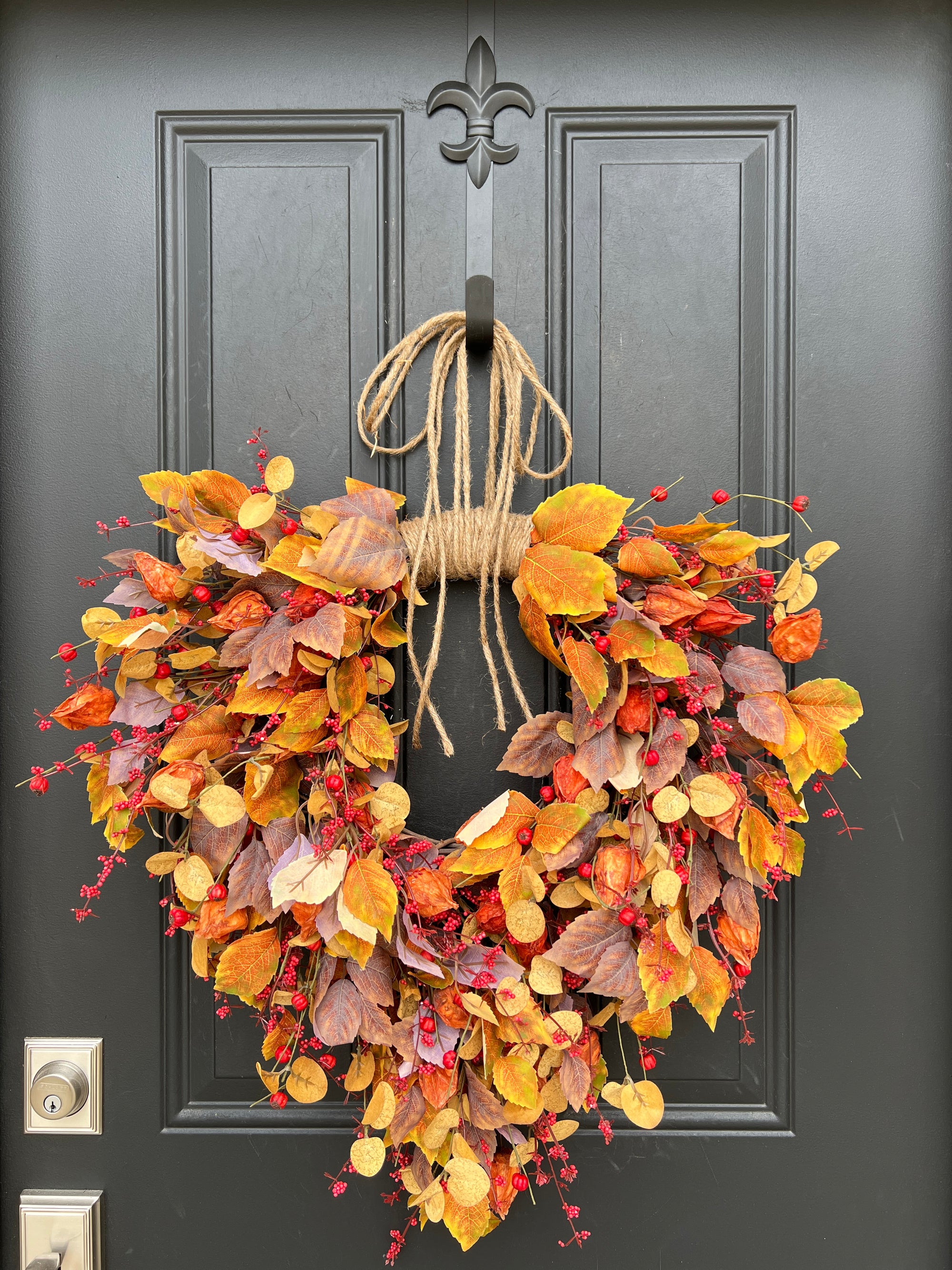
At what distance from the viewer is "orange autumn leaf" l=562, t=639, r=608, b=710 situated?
581 mm

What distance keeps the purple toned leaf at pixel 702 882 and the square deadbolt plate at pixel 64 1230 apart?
2.46ft

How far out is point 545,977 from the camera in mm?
612

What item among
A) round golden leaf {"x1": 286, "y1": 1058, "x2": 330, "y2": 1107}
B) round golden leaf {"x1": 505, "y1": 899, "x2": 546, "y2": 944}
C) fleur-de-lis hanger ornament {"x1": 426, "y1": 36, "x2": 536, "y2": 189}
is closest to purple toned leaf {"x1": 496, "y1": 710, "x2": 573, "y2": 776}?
round golden leaf {"x1": 505, "y1": 899, "x2": 546, "y2": 944}

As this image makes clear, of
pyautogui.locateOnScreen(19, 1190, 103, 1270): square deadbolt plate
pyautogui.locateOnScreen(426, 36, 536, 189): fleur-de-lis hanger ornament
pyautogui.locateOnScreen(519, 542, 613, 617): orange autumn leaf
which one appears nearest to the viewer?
pyautogui.locateOnScreen(519, 542, 613, 617): orange autumn leaf

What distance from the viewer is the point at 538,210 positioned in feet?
2.61

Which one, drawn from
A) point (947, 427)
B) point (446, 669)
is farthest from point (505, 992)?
point (947, 427)

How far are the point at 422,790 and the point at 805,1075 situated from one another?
21.2 inches

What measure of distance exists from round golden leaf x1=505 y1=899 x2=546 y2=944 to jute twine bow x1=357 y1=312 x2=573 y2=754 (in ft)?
0.47

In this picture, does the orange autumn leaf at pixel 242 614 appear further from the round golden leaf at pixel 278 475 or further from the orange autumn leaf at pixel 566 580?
the orange autumn leaf at pixel 566 580

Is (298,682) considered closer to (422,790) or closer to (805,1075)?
(422,790)

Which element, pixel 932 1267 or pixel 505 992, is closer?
pixel 505 992

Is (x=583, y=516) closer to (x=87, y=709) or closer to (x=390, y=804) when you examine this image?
(x=390, y=804)

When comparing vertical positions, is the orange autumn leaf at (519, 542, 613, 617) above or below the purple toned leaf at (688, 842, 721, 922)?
above

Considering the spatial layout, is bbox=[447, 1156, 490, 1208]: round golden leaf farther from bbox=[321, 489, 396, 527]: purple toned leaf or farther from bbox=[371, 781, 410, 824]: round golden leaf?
bbox=[321, 489, 396, 527]: purple toned leaf
